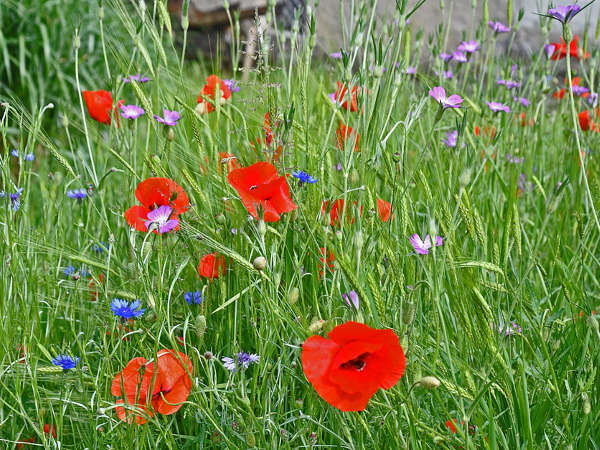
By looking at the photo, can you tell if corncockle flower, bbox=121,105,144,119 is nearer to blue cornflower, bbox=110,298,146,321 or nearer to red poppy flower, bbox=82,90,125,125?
red poppy flower, bbox=82,90,125,125

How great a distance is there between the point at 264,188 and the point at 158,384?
29cm

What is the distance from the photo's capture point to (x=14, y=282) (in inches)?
41.2

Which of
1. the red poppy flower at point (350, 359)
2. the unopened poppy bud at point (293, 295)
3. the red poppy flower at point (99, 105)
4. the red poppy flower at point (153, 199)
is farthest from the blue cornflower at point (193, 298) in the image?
the red poppy flower at point (99, 105)

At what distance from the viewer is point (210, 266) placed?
107 centimetres

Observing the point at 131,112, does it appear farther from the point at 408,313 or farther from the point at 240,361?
the point at 408,313

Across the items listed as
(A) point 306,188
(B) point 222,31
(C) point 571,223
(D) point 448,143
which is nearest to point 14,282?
(A) point 306,188

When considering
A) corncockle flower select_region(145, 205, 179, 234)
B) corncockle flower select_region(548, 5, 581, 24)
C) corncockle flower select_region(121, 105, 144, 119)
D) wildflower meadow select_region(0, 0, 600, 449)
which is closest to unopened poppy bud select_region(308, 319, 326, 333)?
wildflower meadow select_region(0, 0, 600, 449)

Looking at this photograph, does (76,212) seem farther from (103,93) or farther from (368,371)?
(368,371)

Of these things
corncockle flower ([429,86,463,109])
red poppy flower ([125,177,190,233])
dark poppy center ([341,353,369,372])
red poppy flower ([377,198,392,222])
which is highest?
corncockle flower ([429,86,463,109])

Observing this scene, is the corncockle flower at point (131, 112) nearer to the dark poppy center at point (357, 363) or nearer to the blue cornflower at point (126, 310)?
the blue cornflower at point (126, 310)

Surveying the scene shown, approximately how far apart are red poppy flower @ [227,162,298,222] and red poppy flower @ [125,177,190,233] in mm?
98

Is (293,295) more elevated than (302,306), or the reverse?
(293,295)

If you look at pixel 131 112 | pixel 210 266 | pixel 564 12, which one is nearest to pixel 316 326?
pixel 210 266

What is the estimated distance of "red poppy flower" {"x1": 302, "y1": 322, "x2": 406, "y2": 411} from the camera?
72 cm
